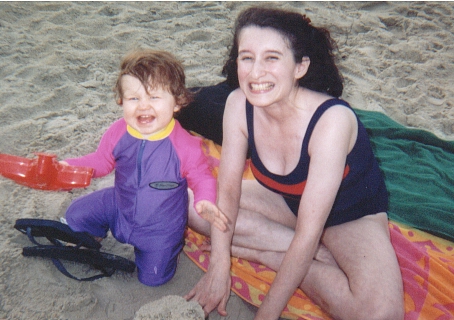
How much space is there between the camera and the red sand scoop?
1.56 m

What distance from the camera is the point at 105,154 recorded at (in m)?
Result: 1.70

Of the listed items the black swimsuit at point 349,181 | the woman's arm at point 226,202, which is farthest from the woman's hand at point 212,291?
the black swimsuit at point 349,181

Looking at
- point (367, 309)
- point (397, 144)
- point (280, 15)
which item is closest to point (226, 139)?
point (280, 15)

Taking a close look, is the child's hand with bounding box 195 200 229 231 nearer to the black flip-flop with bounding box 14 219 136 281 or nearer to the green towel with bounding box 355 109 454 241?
the black flip-flop with bounding box 14 219 136 281

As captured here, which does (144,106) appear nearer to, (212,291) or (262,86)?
(262,86)

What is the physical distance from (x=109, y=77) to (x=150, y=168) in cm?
156

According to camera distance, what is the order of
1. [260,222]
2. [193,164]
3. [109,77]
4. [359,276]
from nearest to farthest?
1. [359,276]
2. [193,164]
3. [260,222]
4. [109,77]

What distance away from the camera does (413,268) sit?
1.77 meters

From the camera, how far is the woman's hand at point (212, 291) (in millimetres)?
1648

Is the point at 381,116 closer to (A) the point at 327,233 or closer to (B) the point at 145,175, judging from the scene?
(A) the point at 327,233

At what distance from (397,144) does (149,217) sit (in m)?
1.72

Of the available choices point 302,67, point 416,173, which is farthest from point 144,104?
point 416,173

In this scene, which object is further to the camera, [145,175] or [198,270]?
[198,270]

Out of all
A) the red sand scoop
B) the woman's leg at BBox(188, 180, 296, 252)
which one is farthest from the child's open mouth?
the woman's leg at BBox(188, 180, 296, 252)
